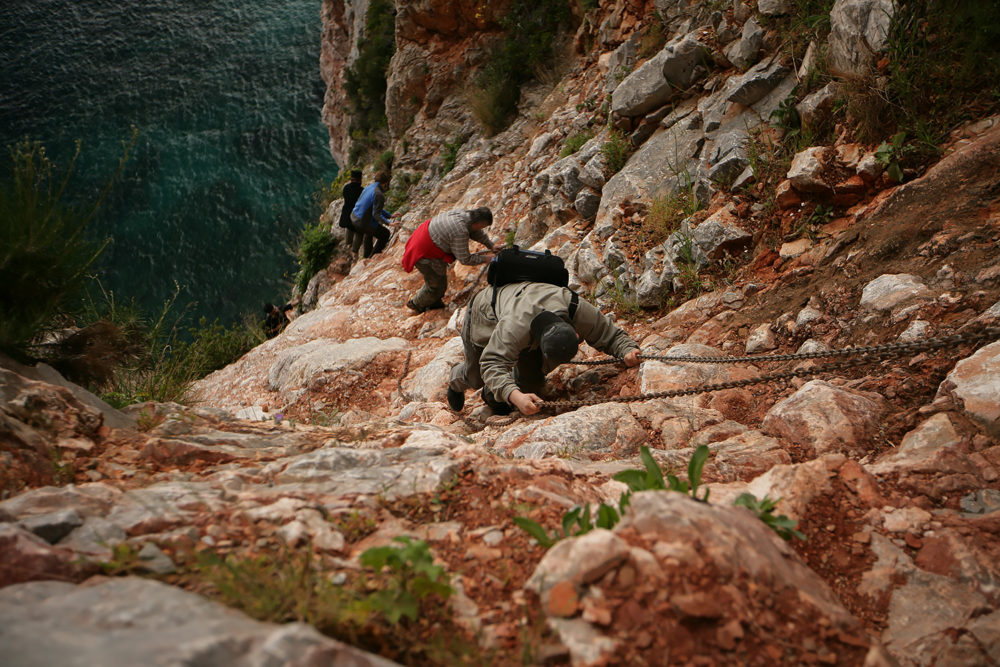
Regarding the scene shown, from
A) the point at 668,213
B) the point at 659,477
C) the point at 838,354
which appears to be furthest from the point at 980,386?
the point at 668,213

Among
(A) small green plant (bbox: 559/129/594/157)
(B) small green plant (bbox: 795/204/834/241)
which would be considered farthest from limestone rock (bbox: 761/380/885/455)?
(A) small green plant (bbox: 559/129/594/157)

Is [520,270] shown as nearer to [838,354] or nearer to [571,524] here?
[838,354]

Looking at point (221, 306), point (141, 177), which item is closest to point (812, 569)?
point (221, 306)

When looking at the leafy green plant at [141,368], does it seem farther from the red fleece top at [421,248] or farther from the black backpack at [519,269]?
the red fleece top at [421,248]

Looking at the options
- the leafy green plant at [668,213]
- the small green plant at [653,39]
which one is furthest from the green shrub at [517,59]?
the leafy green plant at [668,213]

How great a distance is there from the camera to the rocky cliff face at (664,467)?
4.38 feet

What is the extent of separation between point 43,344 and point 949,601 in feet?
13.9

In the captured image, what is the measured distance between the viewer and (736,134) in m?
5.34

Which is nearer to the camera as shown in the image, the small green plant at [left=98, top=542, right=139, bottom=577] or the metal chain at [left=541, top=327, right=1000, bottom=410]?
the small green plant at [left=98, top=542, right=139, bottom=577]

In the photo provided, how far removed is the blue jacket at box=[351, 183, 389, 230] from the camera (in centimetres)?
949

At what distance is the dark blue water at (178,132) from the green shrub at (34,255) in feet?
58.2

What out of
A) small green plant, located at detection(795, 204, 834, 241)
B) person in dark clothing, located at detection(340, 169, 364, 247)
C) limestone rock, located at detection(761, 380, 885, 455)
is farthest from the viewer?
person in dark clothing, located at detection(340, 169, 364, 247)

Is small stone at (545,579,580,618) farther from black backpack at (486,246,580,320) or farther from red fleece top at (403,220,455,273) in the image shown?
red fleece top at (403,220,455,273)

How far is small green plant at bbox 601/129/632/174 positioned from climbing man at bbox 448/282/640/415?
131 inches
